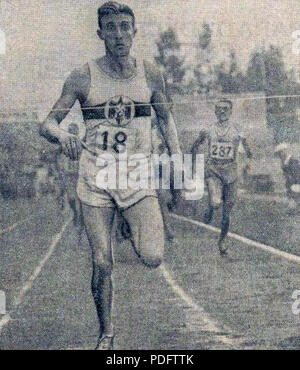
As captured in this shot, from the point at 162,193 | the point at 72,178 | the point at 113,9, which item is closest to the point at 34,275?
the point at 72,178

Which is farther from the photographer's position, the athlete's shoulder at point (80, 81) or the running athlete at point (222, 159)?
the running athlete at point (222, 159)

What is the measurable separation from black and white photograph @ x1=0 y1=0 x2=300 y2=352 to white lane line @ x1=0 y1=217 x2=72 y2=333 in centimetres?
1

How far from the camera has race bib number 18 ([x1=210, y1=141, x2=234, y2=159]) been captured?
Answer: 21.3ft

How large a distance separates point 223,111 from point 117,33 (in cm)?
109

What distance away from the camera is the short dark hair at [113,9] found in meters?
6.13

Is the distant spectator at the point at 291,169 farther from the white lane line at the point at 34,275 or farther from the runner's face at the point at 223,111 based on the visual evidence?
the white lane line at the point at 34,275

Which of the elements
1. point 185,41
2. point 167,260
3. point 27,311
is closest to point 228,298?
point 167,260

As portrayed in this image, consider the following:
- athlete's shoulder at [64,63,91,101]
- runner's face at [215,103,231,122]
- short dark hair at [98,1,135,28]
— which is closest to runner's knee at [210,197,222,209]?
runner's face at [215,103,231,122]

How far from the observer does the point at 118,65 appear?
20.1 ft

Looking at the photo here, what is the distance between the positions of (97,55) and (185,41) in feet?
2.57

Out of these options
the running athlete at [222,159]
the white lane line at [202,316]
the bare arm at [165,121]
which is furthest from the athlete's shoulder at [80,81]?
the white lane line at [202,316]

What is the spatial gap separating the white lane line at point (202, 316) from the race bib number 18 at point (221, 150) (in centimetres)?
106

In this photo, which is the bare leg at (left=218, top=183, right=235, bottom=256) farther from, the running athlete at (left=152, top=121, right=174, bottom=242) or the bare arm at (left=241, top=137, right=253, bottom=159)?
the running athlete at (left=152, top=121, right=174, bottom=242)
